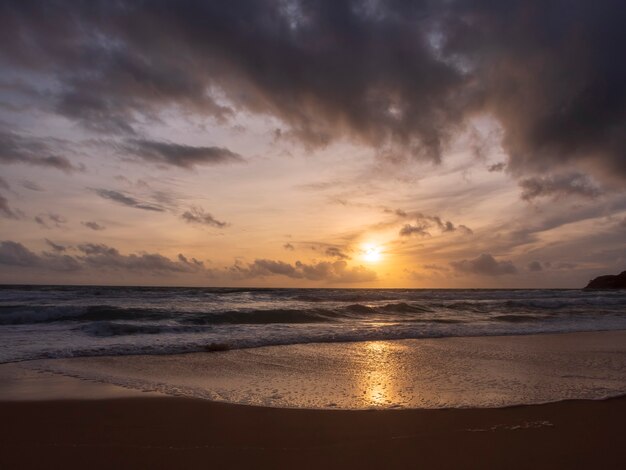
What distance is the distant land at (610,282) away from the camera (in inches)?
3253

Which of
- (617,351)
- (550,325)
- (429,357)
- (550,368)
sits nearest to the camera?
(550,368)

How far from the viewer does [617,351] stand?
36.7ft

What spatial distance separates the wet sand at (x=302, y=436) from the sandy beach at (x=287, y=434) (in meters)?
0.01

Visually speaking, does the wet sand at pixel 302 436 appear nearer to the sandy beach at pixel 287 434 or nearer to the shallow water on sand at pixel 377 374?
the sandy beach at pixel 287 434

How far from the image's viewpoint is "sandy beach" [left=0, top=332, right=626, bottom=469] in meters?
4.17

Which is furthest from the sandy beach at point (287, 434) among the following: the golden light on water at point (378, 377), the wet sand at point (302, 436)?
the golden light on water at point (378, 377)

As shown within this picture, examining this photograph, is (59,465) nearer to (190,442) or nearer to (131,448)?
(131,448)

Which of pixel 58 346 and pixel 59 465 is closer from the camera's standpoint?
pixel 59 465

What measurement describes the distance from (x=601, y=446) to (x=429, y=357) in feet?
18.2

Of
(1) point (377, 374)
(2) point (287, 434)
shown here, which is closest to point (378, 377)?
(1) point (377, 374)

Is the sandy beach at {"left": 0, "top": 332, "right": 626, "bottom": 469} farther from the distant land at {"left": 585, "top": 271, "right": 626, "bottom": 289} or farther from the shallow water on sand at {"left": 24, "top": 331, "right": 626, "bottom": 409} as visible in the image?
the distant land at {"left": 585, "top": 271, "right": 626, "bottom": 289}

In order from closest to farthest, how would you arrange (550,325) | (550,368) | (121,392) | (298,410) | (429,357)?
(298,410) < (121,392) < (550,368) < (429,357) < (550,325)

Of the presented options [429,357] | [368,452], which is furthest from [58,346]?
[368,452]

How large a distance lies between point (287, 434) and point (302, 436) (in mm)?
177
